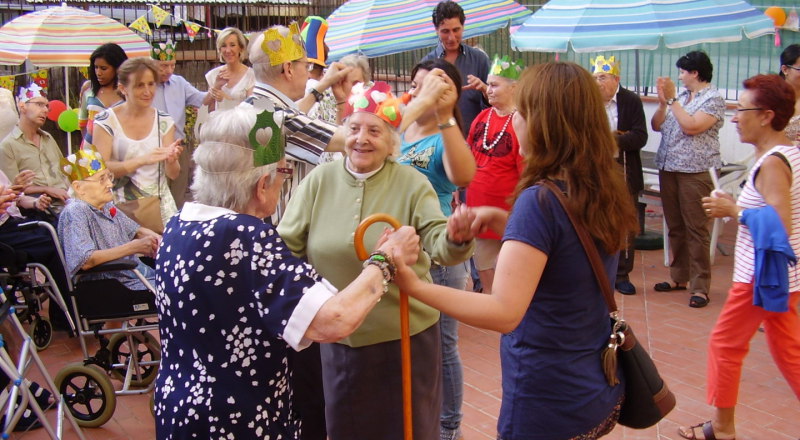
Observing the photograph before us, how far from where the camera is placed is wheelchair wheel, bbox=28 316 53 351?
6.19 m

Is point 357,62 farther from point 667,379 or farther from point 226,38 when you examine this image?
point 667,379

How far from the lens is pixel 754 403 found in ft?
16.1

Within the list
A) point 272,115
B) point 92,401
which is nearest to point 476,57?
point 92,401

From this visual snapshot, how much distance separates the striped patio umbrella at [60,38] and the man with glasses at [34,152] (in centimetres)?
74

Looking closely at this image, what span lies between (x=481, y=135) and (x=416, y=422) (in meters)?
2.98

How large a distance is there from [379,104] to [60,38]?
590 centimetres

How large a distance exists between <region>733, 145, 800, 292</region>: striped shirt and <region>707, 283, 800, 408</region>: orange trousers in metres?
0.07

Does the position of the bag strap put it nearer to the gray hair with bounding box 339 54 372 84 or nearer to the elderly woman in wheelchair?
the gray hair with bounding box 339 54 372 84

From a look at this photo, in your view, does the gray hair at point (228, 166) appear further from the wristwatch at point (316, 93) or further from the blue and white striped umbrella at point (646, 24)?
the blue and white striped umbrella at point (646, 24)

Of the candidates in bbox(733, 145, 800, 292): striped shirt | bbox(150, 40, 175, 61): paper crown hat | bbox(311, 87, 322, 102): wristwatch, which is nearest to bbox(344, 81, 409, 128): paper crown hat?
bbox(311, 87, 322, 102): wristwatch

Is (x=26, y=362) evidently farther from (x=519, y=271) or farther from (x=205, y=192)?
(x=519, y=271)

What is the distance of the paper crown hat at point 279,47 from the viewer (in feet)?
13.0

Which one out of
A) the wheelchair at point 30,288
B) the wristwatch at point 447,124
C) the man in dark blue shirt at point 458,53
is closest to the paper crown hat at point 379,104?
the wristwatch at point 447,124

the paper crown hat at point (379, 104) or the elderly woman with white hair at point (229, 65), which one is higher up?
the elderly woman with white hair at point (229, 65)
